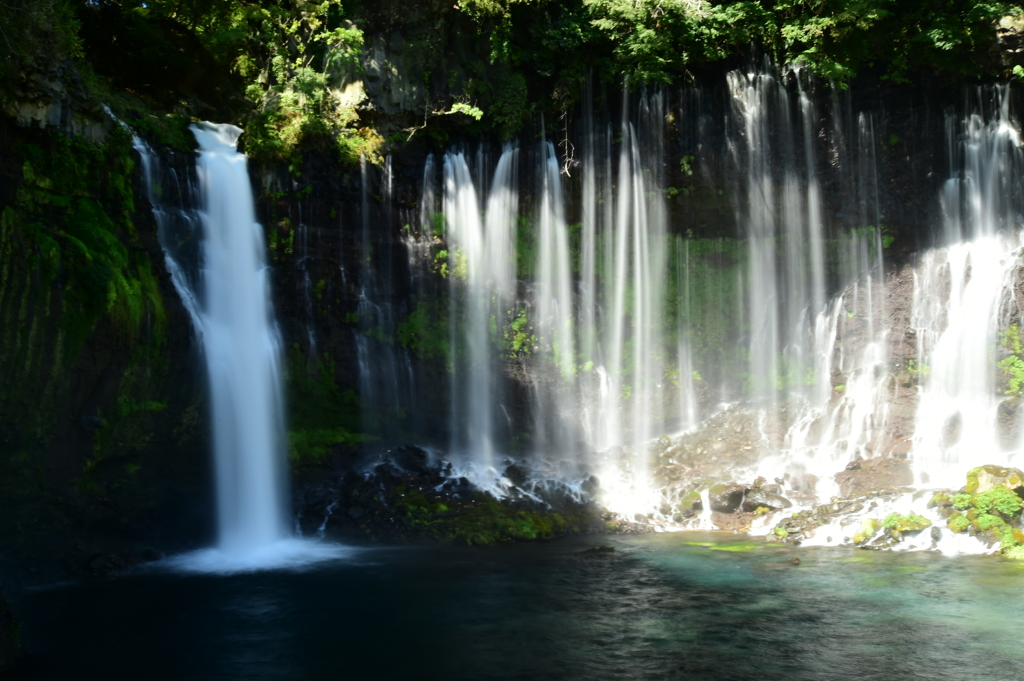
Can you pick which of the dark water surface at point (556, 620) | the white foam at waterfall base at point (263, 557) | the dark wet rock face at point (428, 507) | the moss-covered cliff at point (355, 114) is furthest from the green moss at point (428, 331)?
the dark water surface at point (556, 620)

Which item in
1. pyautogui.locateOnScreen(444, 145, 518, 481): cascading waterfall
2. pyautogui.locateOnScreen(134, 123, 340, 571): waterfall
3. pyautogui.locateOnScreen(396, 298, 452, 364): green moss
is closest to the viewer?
pyautogui.locateOnScreen(134, 123, 340, 571): waterfall

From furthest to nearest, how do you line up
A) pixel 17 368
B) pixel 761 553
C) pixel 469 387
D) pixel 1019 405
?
1. pixel 469 387
2. pixel 1019 405
3. pixel 761 553
4. pixel 17 368

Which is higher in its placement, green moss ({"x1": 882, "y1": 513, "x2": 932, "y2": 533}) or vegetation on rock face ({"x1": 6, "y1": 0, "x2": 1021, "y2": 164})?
vegetation on rock face ({"x1": 6, "y1": 0, "x2": 1021, "y2": 164})

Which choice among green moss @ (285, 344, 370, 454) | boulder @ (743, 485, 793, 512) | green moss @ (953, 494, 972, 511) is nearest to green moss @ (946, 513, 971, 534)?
green moss @ (953, 494, 972, 511)

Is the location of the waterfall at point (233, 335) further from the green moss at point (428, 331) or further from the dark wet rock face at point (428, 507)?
the green moss at point (428, 331)

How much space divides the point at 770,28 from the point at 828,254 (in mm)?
6073

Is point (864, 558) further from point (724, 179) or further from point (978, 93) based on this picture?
point (978, 93)

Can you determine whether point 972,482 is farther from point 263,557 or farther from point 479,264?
point 263,557

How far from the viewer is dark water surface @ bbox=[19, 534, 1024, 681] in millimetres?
8297

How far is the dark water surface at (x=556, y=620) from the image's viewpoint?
8.30m

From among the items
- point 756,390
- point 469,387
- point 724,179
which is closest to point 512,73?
point 724,179

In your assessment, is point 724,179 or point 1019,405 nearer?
point 1019,405

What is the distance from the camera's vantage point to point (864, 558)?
523 inches

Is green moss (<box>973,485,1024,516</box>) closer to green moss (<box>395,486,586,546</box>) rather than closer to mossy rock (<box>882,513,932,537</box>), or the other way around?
mossy rock (<box>882,513,932,537</box>)
